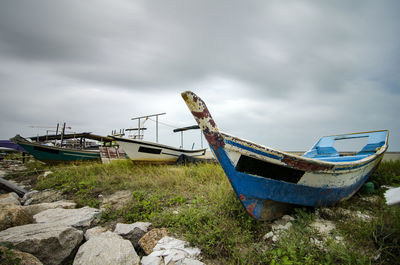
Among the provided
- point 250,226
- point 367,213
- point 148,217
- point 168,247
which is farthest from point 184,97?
point 367,213

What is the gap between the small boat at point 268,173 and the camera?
7.75 ft

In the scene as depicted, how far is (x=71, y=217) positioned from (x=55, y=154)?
34.3 feet

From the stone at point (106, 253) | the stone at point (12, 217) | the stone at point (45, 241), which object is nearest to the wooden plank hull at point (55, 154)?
the stone at point (12, 217)

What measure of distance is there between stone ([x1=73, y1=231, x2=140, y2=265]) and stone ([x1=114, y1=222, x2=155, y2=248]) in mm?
273

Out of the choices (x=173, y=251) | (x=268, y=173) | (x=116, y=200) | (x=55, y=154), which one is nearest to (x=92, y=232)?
(x=173, y=251)

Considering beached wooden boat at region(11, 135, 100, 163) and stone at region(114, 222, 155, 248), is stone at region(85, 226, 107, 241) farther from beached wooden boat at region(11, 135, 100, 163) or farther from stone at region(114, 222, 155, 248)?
beached wooden boat at region(11, 135, 100, 163)

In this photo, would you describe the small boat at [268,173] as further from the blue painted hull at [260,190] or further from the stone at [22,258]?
the stone at [22,258]

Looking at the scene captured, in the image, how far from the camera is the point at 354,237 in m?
2.37

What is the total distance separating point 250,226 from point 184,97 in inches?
89.9

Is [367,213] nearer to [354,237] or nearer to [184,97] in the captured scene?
[354,237]

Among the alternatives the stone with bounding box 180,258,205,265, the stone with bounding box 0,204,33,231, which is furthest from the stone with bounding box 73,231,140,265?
the stone with bounding box 0,204,33,231

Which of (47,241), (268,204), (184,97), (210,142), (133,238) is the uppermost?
(184,97)

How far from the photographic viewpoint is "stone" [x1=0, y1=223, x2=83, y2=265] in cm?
224

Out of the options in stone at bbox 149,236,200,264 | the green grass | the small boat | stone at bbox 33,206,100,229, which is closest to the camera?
the green grass
